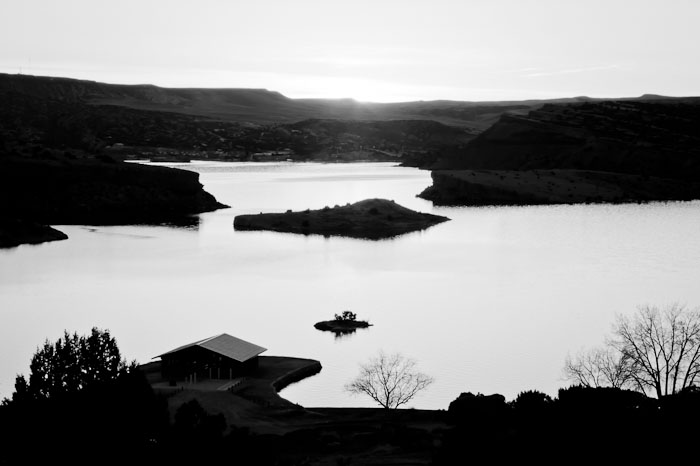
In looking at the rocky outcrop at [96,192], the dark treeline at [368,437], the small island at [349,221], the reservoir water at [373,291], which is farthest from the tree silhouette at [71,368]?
the rocky outcrop at [96,192]

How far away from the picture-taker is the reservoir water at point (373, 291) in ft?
142

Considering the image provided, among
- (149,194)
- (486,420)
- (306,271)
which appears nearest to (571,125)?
(149,194)

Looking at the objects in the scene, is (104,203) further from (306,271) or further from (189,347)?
(189,347)

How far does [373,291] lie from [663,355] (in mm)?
24545

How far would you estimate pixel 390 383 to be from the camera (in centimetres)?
3775

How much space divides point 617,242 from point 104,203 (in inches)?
2261

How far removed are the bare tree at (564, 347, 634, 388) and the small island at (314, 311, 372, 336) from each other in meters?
11.6

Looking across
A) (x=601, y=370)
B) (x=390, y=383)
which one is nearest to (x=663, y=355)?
(x=601, y=370)

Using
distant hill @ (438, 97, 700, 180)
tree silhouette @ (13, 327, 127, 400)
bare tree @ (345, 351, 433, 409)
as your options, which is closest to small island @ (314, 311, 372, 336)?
bare tree @ (345, 351, 433, 409)

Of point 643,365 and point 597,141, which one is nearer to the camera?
point 643,365

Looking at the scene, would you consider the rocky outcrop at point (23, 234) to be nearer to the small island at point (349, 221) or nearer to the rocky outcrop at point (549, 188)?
the small island at point (349, 221)

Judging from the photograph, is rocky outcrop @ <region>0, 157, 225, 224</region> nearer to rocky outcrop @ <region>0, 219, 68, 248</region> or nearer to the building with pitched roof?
rocky outcrop @ <region>0, 219, 68, 248</region>

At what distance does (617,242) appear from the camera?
85.1m

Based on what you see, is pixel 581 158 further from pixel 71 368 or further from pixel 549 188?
pixel 71 368
